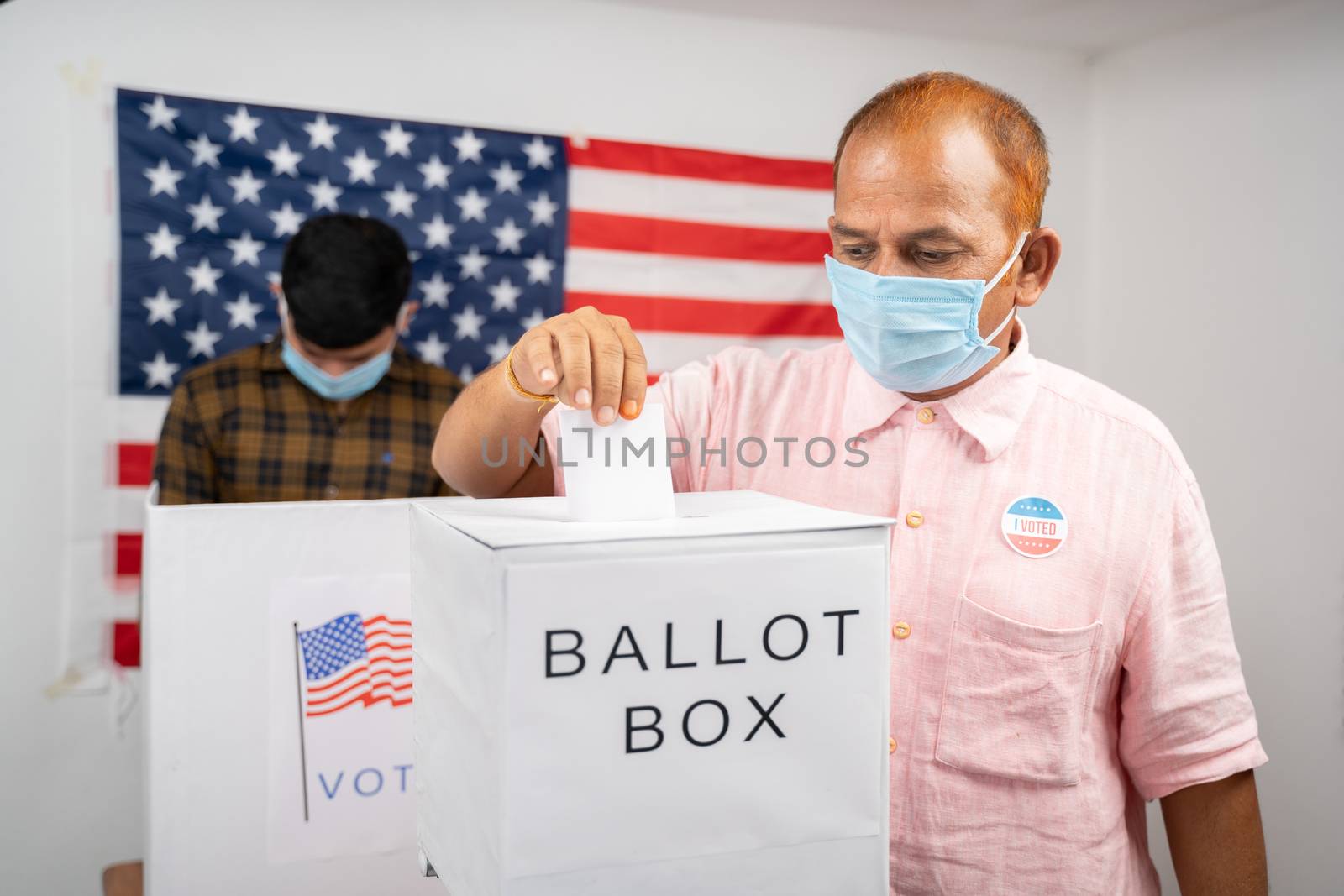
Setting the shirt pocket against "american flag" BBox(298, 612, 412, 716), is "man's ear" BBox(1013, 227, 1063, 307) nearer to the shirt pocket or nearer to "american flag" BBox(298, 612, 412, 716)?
the shirt pocket

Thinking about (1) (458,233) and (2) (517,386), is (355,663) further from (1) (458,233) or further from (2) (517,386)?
(1) (458,233)

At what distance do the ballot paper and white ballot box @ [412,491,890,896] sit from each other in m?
0.03

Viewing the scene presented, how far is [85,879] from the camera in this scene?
2.32 meters

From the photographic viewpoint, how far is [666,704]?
0.61 m

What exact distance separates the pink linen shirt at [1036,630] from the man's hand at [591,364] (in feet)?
1.39

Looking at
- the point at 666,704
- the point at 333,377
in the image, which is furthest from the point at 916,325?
the point at 333,377

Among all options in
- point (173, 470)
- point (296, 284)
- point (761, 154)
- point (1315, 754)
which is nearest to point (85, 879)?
point (173, 470)

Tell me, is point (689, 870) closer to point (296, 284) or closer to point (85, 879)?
point (296, 284)

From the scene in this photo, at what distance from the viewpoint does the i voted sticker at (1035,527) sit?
1.02 metres

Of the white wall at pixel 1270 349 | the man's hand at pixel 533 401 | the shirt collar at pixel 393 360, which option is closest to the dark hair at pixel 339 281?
the shirt collar at pixel 393 360

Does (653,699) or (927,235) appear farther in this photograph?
(927,235)

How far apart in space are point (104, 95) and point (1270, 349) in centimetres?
269

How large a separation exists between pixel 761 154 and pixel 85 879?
2438 mm

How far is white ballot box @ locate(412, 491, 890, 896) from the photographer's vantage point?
22.8 inches
